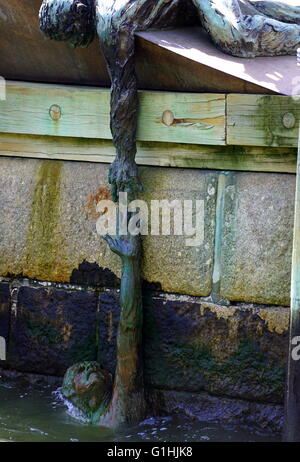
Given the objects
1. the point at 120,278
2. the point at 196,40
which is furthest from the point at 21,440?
the point at 196,40

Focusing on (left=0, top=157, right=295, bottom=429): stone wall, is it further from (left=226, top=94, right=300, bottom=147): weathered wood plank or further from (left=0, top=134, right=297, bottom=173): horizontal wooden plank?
(left=226, top=94, right=300, bottom=147): weathered wood plank

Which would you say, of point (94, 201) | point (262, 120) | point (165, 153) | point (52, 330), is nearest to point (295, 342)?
point (262, 120)

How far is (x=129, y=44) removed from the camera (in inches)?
182

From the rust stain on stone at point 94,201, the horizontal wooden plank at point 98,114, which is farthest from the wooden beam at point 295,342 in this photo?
the rust stain on stone at point 94,201

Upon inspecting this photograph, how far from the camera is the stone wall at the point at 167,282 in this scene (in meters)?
4.62

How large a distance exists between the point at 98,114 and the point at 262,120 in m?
0.78

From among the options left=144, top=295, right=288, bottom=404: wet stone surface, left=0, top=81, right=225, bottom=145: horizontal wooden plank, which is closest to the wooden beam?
left=144, top=295, right=288, bottom=404: wet stone surface

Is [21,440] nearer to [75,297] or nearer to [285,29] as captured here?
[75,297]

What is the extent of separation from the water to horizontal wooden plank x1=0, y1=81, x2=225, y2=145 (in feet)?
3.89

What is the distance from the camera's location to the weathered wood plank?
4441mm

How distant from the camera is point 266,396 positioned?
15.3 feet

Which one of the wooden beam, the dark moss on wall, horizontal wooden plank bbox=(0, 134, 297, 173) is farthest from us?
the dark moss on wall

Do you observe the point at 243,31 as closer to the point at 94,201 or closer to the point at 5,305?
the point at 94,201

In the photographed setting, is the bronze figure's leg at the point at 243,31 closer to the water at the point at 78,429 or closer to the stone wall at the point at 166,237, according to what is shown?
the stone wall at the point at 166,237
